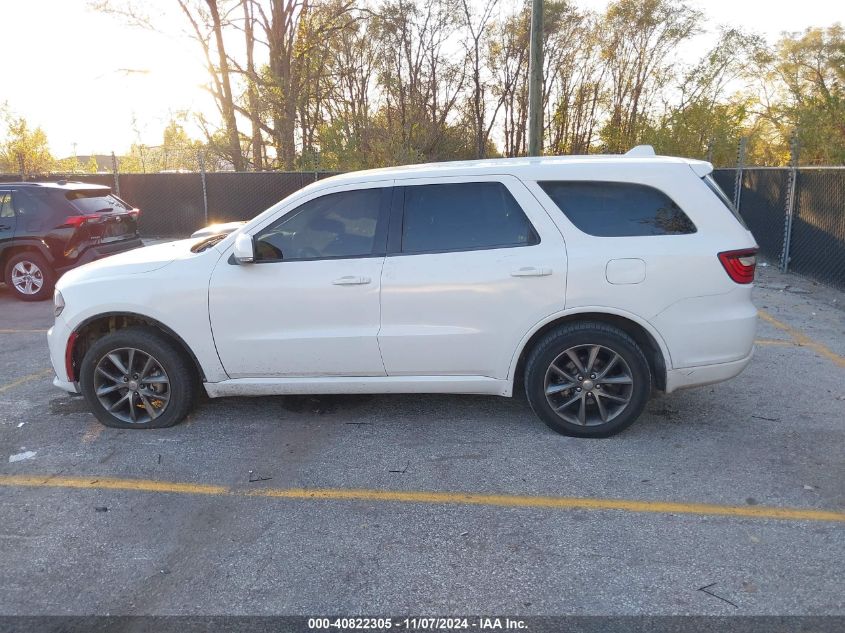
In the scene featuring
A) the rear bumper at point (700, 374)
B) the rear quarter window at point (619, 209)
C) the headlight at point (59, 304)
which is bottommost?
the rear bumper at point (700, 374)

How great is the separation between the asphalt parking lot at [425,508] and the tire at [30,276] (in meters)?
4.86

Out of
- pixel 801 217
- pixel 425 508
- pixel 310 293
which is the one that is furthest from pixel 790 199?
pixel 425 508

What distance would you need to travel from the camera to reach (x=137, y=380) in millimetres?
4426

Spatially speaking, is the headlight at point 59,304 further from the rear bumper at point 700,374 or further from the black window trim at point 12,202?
the black window trim at point 12,202

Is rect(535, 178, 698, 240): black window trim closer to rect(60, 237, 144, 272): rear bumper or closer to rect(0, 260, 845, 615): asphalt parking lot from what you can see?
rect(0, 260, 845, 615): asphalt parking lot

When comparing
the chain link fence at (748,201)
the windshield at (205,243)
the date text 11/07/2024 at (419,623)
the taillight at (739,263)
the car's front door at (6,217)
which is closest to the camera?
the date text 11/07/2024 at (419,623)

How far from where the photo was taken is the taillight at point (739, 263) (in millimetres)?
3895

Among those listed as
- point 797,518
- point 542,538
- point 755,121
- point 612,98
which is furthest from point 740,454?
point 755,121

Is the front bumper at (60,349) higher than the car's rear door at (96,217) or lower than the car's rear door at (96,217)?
lower

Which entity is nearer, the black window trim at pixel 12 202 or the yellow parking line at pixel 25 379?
the yellow parking line at pixel 25 379

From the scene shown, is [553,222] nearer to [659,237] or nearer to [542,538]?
[659,237]

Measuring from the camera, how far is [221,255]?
13.9ft

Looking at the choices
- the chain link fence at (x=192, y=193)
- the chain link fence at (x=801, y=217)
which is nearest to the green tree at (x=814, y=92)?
the chain link fence at (x=801, y=217)

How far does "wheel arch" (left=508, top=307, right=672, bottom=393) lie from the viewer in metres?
3.99
